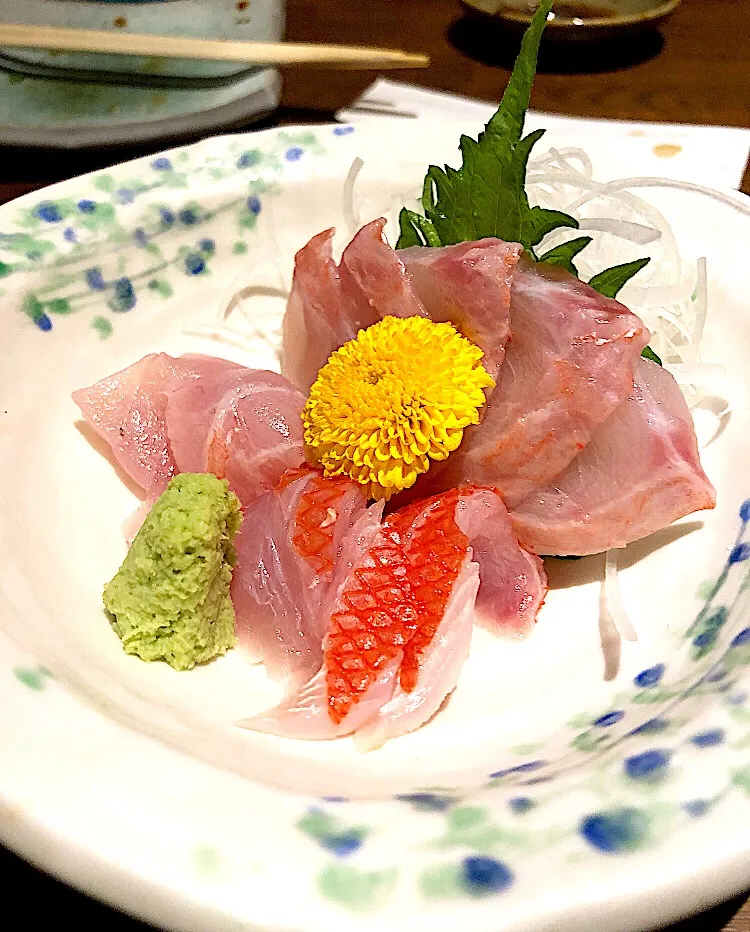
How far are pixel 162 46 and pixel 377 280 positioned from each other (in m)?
1.24

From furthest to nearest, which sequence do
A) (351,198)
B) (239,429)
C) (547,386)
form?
(351,198) < (239,429) < (547,386)

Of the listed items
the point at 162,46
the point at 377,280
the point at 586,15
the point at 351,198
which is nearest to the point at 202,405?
the point at 377,280

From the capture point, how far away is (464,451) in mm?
1547

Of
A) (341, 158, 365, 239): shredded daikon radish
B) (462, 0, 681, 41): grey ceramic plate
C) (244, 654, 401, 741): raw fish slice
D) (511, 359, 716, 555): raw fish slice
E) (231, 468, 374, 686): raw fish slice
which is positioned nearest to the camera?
(244, 654, 401, 741): raw fish slice

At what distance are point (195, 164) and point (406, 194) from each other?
0.53m

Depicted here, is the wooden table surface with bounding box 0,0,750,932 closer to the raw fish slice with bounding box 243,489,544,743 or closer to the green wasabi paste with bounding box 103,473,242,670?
the green wasabi paste with bounding box 103,473,242,670

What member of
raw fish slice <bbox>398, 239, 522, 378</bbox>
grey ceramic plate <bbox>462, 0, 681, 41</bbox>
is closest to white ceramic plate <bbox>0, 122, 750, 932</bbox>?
raw fish slice <bbox>398, 239, 522, 378</bbox>

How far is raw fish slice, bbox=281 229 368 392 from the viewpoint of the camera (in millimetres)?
1668

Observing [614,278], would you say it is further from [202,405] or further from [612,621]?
[202,405]

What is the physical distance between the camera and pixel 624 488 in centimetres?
151

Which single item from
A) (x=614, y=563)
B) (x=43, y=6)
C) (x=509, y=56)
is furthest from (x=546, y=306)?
(x=509, y=56)

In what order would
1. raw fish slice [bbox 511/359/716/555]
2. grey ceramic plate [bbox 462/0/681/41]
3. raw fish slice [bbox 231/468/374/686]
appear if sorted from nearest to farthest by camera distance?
raw fish slice [bbox 231/468/374/686], raw fish slice [bbox 511/359/716/555], grey ceramic plate [bbox 462/0/681/41]

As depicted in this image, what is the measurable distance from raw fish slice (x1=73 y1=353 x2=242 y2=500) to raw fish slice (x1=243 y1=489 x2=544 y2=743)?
19.3 inches

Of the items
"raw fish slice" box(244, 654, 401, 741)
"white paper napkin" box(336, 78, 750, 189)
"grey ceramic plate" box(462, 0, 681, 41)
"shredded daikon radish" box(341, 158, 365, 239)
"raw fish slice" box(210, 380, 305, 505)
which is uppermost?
"grey ceramic plate" box(462, 0, 681, 41)
